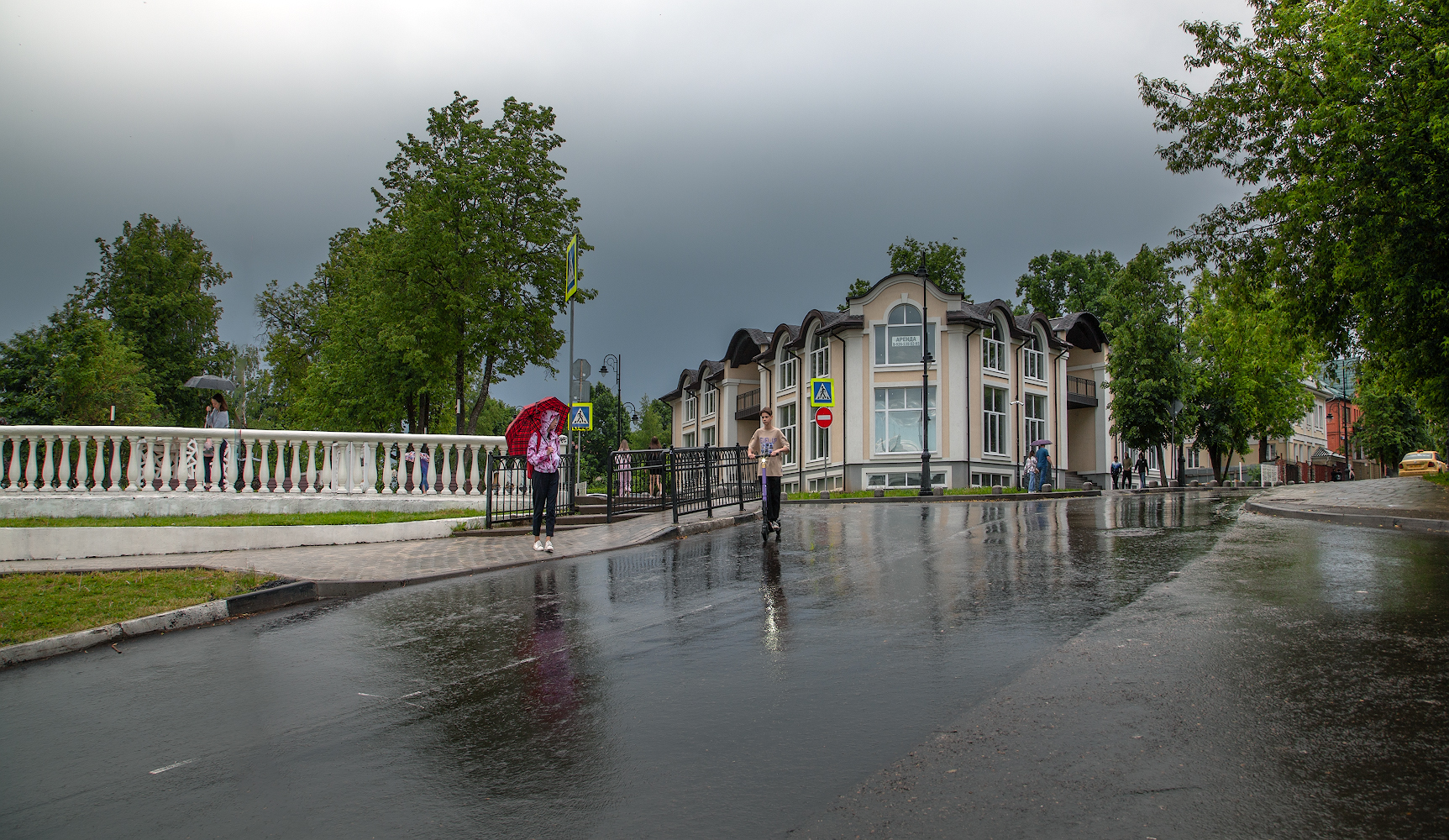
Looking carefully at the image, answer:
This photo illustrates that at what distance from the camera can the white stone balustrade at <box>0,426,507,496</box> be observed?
14.0 metres

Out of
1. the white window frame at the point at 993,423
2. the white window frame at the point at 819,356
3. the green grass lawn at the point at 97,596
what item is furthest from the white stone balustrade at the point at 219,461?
the white window frame at the point at 993,423

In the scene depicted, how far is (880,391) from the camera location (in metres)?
44.1

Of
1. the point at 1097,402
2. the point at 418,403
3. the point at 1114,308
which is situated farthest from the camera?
the point at 1097,402

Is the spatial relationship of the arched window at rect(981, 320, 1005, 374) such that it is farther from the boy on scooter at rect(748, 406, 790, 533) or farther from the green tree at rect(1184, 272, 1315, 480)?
the boy on scooter at rect(748, 406, 790, 533)

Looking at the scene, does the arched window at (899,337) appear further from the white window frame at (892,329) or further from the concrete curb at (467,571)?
the concrete curb at (467,571)

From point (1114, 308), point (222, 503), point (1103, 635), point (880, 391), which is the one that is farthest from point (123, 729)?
point (1114, 308)

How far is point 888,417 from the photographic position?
43.8m

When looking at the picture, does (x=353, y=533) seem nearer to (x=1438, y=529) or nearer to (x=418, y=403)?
(x=1438, y=529)

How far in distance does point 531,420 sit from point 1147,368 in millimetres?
43222

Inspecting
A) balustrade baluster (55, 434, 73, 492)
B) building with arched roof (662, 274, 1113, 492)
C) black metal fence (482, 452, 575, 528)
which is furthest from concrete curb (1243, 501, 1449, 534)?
building with arched roof (662, 274, 1113, 492)

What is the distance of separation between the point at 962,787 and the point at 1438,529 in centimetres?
1357

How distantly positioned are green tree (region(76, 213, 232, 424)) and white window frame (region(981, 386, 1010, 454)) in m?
42.6

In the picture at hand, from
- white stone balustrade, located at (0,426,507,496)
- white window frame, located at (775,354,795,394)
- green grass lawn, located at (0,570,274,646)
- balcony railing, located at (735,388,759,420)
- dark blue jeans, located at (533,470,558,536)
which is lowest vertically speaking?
green grass lawn, located at (0,570,274,646)

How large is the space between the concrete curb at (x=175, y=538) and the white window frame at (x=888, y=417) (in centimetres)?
3189
